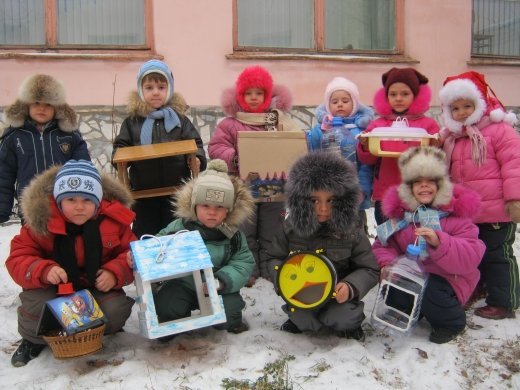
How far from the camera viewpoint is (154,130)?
3.77m

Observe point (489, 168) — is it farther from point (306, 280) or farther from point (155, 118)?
point (155, 118)

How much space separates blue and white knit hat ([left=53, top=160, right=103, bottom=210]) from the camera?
2.79 metres

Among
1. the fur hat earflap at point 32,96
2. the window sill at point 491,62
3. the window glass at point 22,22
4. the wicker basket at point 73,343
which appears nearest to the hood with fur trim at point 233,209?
the wicker basket at point 73,343

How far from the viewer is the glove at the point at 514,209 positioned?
3140 mm

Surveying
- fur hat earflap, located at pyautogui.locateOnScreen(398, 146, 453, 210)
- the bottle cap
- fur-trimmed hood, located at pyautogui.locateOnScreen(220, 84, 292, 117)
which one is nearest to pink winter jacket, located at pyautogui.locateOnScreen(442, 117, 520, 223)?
fur hat earflap, located at pyautogui.locateOnScreen(398, 146, 453, 210)

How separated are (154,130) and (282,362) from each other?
1971 mm

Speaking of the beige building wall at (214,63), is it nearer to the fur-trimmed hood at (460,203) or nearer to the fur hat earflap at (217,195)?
the fur hat earflap at (217,195)

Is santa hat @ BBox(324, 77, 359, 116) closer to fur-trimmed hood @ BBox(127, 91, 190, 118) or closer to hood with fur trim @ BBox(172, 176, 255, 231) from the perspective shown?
fur-trimmed hood @ BBox(127, 91, 190, 118)

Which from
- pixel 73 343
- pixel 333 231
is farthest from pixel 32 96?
pixel 333 231

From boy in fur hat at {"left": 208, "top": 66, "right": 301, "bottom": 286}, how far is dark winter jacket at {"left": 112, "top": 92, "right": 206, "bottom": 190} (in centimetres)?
23

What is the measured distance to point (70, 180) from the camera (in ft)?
9.19

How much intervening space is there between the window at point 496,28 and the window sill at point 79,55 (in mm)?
4773

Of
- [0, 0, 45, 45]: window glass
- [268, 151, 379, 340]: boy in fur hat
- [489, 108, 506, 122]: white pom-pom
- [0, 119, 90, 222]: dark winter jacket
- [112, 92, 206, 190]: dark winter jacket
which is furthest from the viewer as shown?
[0, 0, 45, 45]: window glass

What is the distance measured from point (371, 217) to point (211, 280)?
3.86 metres
